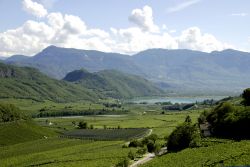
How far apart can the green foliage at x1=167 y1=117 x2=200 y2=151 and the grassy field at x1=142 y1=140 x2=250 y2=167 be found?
936cm

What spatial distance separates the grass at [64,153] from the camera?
128 meters

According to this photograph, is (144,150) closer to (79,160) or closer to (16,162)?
(79,160)

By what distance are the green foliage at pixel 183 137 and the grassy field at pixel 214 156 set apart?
9357mm

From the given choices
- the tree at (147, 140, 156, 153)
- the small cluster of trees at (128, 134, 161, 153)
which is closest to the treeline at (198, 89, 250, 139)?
the small cluster of trees at (128, 134, 161, 153)

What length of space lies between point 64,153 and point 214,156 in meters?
67.8

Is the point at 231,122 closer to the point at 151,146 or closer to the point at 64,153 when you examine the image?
the point at 151,146

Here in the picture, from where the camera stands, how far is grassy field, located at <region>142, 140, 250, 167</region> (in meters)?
88.0

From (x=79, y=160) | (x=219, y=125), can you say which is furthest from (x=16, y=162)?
(x=219, y=125)

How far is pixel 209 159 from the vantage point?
93.3m

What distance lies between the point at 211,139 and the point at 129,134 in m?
84.7

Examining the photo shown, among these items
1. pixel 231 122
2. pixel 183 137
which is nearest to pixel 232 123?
pixel 231 122

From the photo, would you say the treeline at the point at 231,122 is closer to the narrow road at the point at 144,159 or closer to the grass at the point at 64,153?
the narrow road at the point at 144,159

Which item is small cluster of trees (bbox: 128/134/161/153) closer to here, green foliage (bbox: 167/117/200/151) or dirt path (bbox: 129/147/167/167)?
dirt path (bbox: 129/147/167/167)

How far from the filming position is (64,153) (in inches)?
5856
